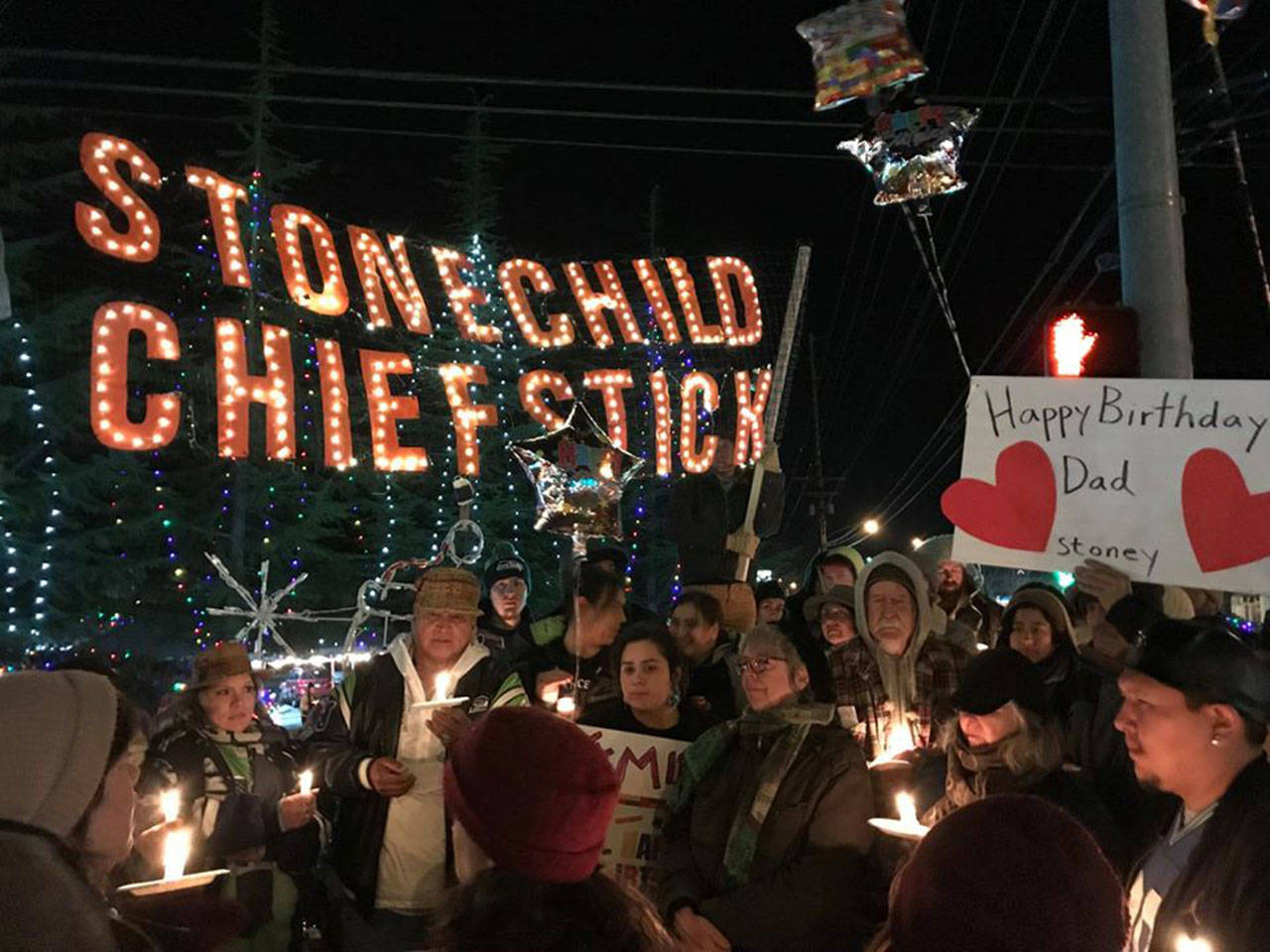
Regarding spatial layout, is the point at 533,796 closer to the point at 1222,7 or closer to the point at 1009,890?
the point at 1009,890

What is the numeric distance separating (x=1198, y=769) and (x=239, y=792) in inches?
142

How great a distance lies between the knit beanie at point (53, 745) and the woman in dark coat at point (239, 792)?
7.30 ft

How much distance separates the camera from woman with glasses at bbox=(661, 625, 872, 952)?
10.6 feet

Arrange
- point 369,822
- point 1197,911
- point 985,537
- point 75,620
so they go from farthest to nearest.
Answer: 1. point 75,620
2. point 369,822
3. point 985,537
4. point 1197,911

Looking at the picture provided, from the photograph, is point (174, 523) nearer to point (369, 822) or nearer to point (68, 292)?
point (68, 292)

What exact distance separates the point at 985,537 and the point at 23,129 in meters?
19.2

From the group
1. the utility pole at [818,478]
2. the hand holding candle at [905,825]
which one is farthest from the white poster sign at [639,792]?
the utility pole at [818,478]

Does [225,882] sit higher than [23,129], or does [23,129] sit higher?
[23,129]

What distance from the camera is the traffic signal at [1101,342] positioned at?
17.1ft

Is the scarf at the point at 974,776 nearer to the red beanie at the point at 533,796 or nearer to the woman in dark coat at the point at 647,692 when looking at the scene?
the woman in dark coat at the point at 647,692

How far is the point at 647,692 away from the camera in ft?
13.3

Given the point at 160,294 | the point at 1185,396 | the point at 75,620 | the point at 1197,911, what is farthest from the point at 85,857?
the point at 160,294

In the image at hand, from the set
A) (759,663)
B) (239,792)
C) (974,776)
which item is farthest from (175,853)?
(974,776)

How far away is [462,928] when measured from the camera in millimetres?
1777
